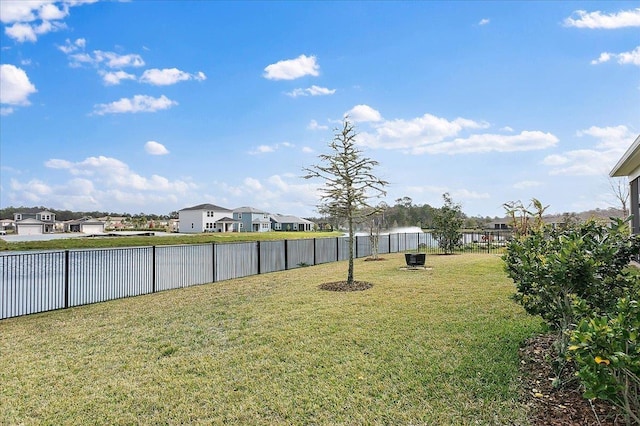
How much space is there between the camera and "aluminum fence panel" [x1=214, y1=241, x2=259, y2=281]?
10.8 meters

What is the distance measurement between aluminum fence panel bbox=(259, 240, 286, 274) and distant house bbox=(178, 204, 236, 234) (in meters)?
39.9

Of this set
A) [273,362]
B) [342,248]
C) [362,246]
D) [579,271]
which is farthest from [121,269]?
[362,246]

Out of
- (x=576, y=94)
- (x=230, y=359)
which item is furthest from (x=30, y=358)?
(x=576, y=94)

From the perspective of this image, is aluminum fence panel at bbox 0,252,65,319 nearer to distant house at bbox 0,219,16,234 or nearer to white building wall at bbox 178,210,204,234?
distant house at bbox 0,219,16,234

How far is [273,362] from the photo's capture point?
13.2 ft

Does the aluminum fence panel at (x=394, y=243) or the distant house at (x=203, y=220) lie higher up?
the distant house at (x=203, y=220)

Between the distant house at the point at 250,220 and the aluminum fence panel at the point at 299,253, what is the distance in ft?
130

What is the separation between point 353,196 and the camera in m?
9.06

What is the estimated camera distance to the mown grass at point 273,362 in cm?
307

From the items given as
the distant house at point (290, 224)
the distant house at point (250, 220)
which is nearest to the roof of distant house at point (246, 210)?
the distant house at point (250, 220)

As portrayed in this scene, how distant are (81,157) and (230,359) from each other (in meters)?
20.0

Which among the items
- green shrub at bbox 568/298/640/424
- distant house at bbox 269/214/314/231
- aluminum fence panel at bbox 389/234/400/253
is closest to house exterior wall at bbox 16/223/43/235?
aluminum fence panel at bbox 389/234/400/253

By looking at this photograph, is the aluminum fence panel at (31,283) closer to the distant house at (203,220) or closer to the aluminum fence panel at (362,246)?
the aluminum fence panel at (362,246)

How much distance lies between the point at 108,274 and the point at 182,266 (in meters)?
1.90
